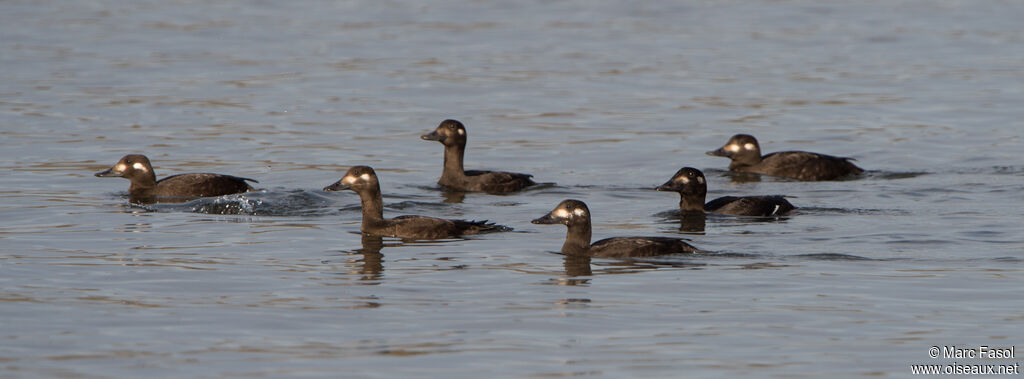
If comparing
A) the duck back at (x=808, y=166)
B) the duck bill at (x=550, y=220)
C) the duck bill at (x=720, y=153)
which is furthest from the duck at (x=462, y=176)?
the duck bill at (x=550, y=220)

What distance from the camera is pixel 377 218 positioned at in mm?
16688

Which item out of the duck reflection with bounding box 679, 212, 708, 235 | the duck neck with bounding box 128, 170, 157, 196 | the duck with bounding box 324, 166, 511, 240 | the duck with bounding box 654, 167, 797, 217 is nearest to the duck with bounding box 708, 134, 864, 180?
the duck with bounding box 654, 167, 797, 217

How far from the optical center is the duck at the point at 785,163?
21.5 meters

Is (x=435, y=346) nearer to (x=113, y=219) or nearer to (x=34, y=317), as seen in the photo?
(x=34, y=317)

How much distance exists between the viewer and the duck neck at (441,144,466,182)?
20.6 meters

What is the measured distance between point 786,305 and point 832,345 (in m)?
1.43

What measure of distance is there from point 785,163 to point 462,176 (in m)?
4.80

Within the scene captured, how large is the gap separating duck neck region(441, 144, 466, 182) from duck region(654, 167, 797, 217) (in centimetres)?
335

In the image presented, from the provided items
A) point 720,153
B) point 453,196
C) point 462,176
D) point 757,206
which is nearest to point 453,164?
point 462,176

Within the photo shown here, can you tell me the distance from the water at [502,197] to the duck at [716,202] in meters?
0.42

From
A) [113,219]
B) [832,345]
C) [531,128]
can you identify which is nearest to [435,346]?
[832,345]

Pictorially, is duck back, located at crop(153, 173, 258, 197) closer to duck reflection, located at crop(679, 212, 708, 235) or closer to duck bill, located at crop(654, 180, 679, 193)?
duck bill, located at crop(654, 180, 679, 193)

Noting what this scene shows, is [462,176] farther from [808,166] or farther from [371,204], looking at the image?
[808,166]

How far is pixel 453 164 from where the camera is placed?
2067 cm
